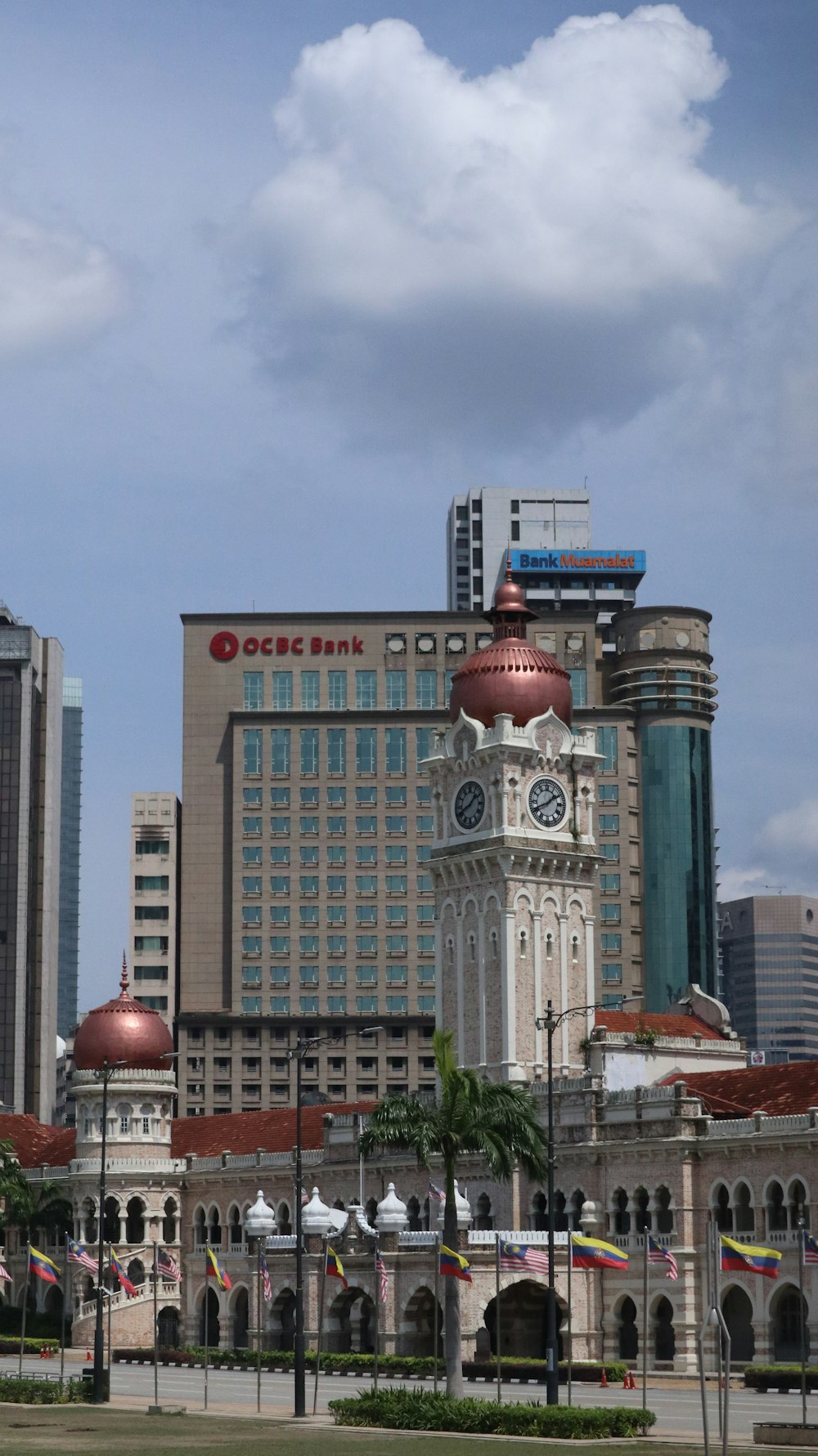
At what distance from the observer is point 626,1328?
85.8 meters

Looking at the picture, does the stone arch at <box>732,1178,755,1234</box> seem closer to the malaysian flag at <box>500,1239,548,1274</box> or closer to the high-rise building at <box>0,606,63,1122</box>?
the malaysian flag at <box>500,1239,548,1274</box>

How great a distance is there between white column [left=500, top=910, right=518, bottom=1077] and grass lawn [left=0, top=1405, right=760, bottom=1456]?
40852 millimetres

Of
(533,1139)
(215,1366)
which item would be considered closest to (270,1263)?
(215,1366)

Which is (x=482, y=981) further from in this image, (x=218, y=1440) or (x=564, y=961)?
(x=218, y=1440)

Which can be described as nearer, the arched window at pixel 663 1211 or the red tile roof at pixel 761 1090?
the red tile roof at pixel 761 1090

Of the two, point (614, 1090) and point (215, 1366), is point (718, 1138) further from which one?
point (215, 1366)

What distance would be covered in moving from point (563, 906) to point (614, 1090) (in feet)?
41.1

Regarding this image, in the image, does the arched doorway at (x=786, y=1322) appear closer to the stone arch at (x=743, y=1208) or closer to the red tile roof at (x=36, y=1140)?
the stone arch at (x=743, y=1208)

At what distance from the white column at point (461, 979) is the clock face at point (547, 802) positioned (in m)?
5.60

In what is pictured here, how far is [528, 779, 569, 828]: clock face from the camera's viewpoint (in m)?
102

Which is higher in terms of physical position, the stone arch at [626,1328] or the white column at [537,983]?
the white column at [537,983]

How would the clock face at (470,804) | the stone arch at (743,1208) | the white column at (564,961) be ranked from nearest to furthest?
the stone arch at (743,1208) < the white column at (564,961) < the clock face at (470,804)

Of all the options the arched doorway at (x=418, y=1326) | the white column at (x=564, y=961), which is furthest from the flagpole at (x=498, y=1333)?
the white column at (x=564, y=961)

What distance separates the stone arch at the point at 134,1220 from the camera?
113 metres
